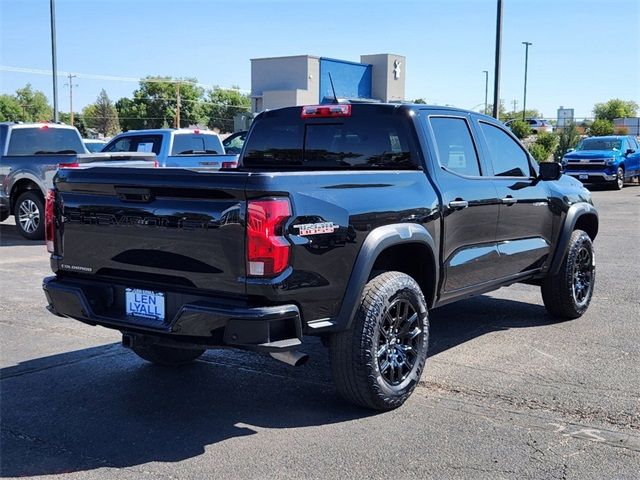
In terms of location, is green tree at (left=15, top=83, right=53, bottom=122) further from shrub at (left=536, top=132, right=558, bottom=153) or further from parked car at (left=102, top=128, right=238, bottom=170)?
parked car at (left=102, top=128, right=238, bottom=170)

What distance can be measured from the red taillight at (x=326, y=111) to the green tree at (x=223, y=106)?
9272 cm

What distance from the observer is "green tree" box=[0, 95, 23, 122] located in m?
92.6

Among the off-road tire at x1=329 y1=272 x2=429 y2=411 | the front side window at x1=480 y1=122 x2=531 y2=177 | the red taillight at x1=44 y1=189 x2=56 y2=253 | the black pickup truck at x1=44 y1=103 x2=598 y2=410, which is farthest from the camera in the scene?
the front side window at x1=480 y1=122 x2=531 y2=177

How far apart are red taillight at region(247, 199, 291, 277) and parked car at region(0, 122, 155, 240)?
9529 millimetres

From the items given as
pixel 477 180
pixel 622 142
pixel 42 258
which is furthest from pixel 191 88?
pixel 477 180

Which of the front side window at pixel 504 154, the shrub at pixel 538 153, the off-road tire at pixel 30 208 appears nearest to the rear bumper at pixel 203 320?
the front side window at pixel 504 154

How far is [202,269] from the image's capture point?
4199mm

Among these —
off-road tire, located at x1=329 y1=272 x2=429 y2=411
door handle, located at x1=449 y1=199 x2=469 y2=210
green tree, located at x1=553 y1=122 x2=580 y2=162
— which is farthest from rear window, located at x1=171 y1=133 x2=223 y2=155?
green tree, located at x1=553 y1=122 x2=580 y2=162

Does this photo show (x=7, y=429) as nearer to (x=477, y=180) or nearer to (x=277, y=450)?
(x=277, y=450)

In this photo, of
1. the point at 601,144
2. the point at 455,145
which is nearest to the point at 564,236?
the point at 455,145

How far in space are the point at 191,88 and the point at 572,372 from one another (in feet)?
291

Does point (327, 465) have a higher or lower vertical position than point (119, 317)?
lower

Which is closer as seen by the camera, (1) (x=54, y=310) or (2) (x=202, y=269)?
(2) (x=202, y=269)

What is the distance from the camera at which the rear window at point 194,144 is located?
1473 cm
